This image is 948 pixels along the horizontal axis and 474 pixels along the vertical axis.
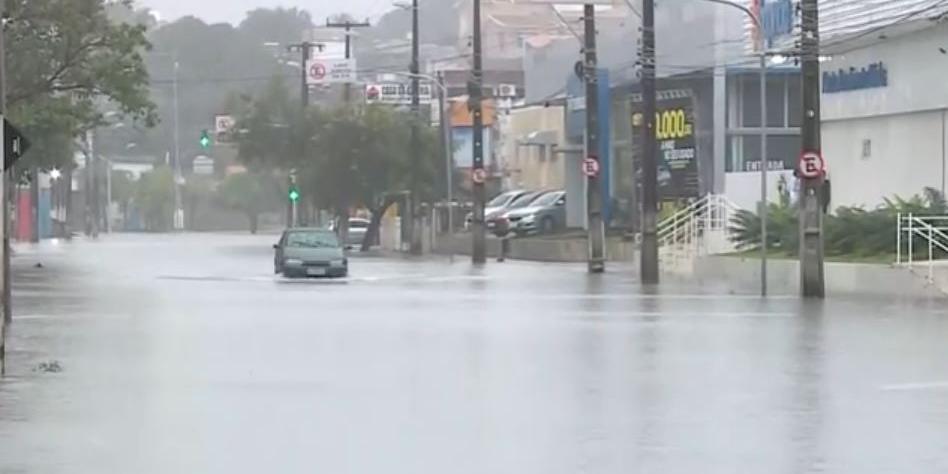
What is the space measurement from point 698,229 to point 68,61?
18.7m

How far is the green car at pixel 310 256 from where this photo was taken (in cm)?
5025

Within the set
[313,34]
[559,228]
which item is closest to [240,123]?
[559,228]

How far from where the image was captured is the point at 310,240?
5159 cm

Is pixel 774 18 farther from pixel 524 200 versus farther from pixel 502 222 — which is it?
pixel 524 200

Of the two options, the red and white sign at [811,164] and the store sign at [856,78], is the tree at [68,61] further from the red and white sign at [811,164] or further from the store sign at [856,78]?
the store sign at [856,78]

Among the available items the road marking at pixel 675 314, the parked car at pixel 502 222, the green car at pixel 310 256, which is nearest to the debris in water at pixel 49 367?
the road marking at pixel 675 314

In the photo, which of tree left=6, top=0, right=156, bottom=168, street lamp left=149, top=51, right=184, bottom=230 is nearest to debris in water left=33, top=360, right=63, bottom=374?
tree left=6, top=0, right=156, bottom=168

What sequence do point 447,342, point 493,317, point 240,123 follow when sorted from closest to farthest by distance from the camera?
point 447,342 < point 493,317 < point 240,123

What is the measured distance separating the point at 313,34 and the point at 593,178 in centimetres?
13279

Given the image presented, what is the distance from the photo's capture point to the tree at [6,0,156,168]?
44.7 metres

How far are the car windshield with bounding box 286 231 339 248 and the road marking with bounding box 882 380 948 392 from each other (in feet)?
106

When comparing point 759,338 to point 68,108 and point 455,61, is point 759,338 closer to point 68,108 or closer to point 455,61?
point 68,108

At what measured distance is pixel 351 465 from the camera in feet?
46.0

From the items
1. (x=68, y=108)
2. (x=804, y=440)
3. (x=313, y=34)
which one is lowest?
(x=804, y=440)
